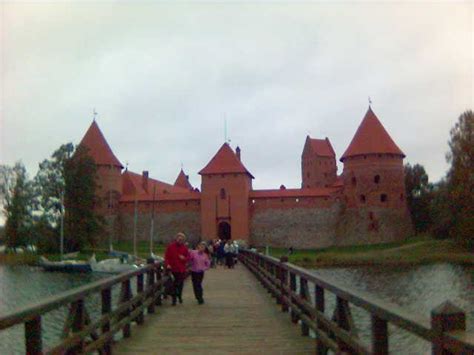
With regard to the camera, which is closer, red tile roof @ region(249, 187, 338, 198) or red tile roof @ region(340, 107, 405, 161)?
red tile roof @ region(249, 187, 338, 198)

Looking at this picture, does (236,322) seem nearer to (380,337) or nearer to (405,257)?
(380,337)

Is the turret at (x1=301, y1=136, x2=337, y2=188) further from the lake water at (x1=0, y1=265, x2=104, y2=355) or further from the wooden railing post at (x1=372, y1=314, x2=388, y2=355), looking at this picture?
the wooden railing post at (x1=372, y1=314, x2=388, y2=355)

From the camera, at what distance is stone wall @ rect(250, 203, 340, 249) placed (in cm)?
5022

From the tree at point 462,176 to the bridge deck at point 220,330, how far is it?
81.7 ft

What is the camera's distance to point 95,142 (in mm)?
55031

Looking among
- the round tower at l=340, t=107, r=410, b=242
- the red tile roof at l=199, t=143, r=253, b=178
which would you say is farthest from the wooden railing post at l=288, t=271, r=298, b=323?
the red tile roof at l=199, t=143, r=253, b=178

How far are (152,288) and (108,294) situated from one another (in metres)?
3.21

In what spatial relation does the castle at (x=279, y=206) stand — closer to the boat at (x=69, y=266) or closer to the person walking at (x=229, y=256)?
the boat at (x=69, y=266)

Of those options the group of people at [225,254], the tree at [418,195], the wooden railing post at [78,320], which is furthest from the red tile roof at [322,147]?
the wooden railing post at [78,320]

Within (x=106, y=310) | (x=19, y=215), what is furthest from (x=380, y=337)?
(x=19, y=215)

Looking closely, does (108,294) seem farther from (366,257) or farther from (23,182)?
(23,182)

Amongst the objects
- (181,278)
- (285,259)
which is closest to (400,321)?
(285,259)

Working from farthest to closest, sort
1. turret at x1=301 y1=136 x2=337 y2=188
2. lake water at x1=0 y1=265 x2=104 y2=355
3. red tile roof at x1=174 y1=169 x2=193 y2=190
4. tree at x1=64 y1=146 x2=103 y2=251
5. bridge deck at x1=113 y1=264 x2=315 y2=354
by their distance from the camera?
red tile roof at x1=174 y1=169 x2=193 y2=190 → turret at x1=301 y1=136 x2=337 y2=188 → tree at x1=64 y1=146 x2=103 y2=251 → lake water at x1=0 y1=265 x2=104 y2=355 → bridge deck at x1=113 y1=264 x2=315 y2=354

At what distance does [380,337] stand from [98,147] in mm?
52341
